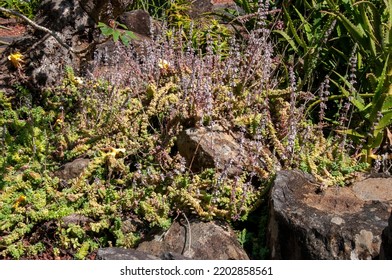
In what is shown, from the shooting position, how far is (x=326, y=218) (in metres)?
3.09

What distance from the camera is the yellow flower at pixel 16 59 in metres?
4.58

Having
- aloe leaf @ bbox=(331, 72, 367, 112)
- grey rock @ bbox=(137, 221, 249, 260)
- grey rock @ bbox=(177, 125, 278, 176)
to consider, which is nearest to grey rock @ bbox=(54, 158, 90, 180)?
grey rock @ bbox=(177, 125, 278, 176)

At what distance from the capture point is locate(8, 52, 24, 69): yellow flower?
458 cm

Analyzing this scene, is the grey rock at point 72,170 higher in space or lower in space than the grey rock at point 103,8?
lower

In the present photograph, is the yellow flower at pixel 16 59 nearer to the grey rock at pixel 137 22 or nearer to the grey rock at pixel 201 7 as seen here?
the grey rock at pixel 137 22

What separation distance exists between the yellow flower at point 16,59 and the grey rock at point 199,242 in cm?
199

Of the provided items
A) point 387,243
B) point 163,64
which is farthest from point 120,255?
point 163,64

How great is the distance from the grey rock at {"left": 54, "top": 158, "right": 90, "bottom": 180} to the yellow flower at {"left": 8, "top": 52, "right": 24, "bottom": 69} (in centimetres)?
113

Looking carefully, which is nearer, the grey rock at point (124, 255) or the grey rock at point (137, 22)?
the grey rock at point (124, 255)

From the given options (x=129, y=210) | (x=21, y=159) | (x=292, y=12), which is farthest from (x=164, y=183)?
(x=292, y=12)

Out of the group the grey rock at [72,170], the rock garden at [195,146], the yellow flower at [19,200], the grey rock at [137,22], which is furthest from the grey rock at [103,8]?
the yellow flower at [19,200]

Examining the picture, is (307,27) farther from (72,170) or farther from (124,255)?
(124,255)

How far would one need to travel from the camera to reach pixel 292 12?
17.0 ft

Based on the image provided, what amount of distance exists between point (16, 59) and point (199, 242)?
222 centimetres
